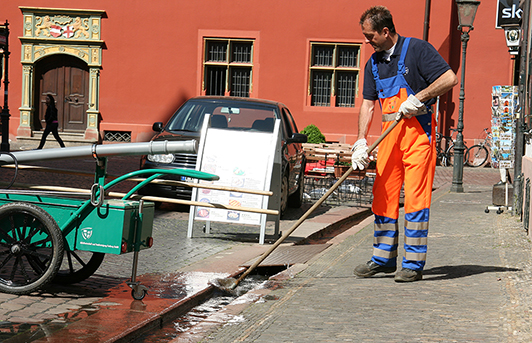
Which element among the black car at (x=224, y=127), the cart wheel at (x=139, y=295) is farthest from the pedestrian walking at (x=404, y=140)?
the black car at (x=224, y=127)

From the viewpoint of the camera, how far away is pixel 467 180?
17.9m

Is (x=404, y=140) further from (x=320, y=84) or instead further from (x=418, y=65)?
(x=320, y=84)

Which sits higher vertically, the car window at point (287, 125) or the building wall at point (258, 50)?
the building wall at point (258, 50)

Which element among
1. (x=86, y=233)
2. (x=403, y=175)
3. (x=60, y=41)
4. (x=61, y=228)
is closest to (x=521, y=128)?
(x=403, y=175)

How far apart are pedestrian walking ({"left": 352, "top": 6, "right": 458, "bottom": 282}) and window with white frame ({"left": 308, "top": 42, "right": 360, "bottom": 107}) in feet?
54.0

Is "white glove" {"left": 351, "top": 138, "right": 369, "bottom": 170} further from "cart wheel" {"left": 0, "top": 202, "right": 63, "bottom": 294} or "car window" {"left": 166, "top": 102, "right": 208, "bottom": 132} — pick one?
"car window" {"left": 166, "top": 102, "right": 208, "bottom": 132}

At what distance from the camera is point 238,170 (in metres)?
7.93

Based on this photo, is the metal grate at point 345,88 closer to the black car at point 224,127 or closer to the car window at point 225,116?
the black car at point 224,127

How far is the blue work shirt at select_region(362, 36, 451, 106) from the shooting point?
5551mm

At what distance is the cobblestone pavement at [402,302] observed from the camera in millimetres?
4137

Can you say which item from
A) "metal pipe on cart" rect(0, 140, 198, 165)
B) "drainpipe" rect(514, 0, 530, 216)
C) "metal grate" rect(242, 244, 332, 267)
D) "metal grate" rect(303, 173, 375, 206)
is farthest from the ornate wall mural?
"metal pipe on cart" rect(0, 140, 198, 165)

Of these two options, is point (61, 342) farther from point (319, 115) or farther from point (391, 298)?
point (319, 115)

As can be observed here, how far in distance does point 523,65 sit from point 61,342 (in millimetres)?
8748

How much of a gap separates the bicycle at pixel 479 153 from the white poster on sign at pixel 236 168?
50.8ft
